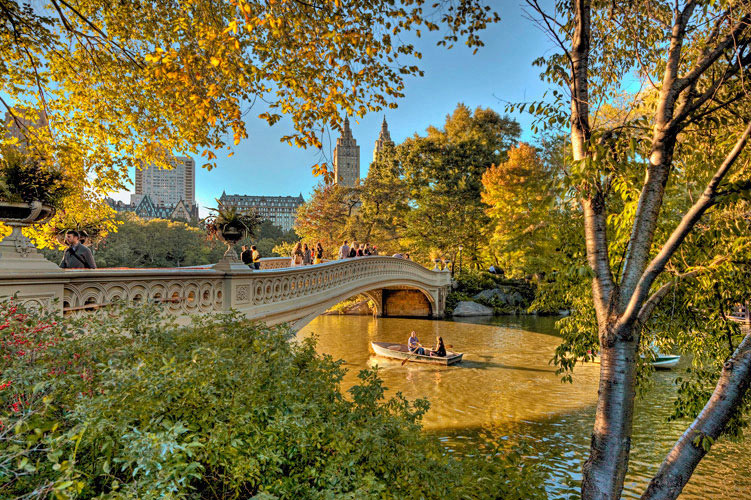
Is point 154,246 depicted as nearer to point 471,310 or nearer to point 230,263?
point 471,310

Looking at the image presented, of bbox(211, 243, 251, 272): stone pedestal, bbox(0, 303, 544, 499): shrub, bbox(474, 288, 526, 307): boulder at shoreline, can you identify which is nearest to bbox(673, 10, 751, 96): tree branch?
bbox(0, 303, 544, 499): shrub

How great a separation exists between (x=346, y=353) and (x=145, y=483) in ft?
51.9

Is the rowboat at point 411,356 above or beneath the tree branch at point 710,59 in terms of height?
beneath

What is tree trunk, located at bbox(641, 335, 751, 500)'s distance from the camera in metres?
3.18

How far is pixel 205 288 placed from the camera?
6.65 m

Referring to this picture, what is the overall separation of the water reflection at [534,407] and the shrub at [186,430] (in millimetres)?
3066

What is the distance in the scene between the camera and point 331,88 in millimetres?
4742

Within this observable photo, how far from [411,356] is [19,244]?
493 inches

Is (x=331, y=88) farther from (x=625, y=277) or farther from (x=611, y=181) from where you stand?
(x=625, y=277)

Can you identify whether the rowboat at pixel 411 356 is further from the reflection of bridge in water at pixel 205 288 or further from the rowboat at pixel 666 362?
the rowboat at pixel 666 362

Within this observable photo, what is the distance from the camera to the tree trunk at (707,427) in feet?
10.4

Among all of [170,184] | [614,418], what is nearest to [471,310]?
[614,418]

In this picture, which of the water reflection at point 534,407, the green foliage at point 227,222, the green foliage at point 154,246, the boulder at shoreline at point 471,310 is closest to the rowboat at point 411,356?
the water reflection at point 534,407

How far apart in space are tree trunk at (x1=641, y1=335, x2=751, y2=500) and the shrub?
1.37 metres
